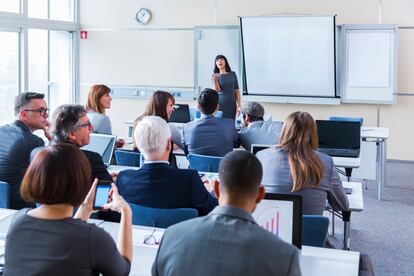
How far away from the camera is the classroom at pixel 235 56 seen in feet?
26.8

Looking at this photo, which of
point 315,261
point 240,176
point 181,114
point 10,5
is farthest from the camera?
point 10,5

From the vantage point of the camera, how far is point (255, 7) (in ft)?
29.3

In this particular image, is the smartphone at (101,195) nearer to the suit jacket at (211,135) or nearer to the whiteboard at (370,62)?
the suit jacket at (211,135)

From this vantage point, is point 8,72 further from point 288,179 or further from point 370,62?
point 288,179

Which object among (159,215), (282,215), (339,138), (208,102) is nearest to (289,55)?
(339,138)

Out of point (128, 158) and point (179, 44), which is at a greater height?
point (179, 44)

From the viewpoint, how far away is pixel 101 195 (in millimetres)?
2373

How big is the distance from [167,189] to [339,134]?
2.81 m

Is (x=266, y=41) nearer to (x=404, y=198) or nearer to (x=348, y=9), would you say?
(x=348, y=9)

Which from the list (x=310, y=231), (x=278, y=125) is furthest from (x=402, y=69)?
(x=310, y=231)

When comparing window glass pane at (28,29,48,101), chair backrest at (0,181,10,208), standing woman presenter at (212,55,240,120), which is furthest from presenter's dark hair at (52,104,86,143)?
window glass pane at (28,29,48,101)

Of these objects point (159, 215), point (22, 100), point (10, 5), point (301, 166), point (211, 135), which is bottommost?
point (159, 215)

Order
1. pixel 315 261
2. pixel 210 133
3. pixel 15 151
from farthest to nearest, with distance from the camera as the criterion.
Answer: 1. pixel 210 133
2. pixel 15 151
3. pixel 315 261

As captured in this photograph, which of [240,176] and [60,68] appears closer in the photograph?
[240,176]
